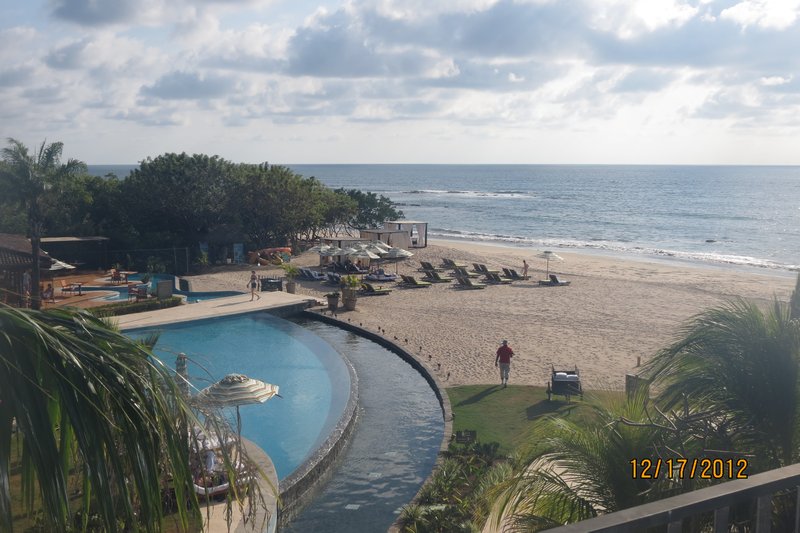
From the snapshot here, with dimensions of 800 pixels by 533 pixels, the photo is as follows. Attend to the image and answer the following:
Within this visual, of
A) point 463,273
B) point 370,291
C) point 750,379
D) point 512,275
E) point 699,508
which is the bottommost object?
point 370,291

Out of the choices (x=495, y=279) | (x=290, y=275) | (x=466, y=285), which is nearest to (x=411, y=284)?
(x=466, y=285)

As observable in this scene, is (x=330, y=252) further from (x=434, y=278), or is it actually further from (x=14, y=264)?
(x=14, y=264)

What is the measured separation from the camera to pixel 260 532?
→ 812 cm

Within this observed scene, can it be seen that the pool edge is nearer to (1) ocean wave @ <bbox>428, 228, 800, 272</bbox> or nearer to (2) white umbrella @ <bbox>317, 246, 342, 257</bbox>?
(2) white umbrella @ <bbox>317, 246, 342, 257</bbox>

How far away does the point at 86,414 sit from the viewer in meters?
2.84

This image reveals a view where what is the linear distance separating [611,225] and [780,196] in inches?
2797

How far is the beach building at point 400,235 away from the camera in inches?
1623

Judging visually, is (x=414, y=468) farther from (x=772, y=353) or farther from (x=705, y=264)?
(x=705, y=264)

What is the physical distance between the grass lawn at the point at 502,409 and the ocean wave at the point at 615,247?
33.4 meters

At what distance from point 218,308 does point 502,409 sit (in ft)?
42.7

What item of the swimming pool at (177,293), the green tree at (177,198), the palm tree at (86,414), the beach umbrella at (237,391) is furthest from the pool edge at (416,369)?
the green tree at (177,198)

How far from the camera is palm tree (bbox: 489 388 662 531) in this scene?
4.46 meters

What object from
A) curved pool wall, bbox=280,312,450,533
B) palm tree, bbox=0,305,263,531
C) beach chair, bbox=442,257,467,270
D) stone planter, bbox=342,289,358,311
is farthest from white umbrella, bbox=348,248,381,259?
palm tree, bbox=0,305,263,531
